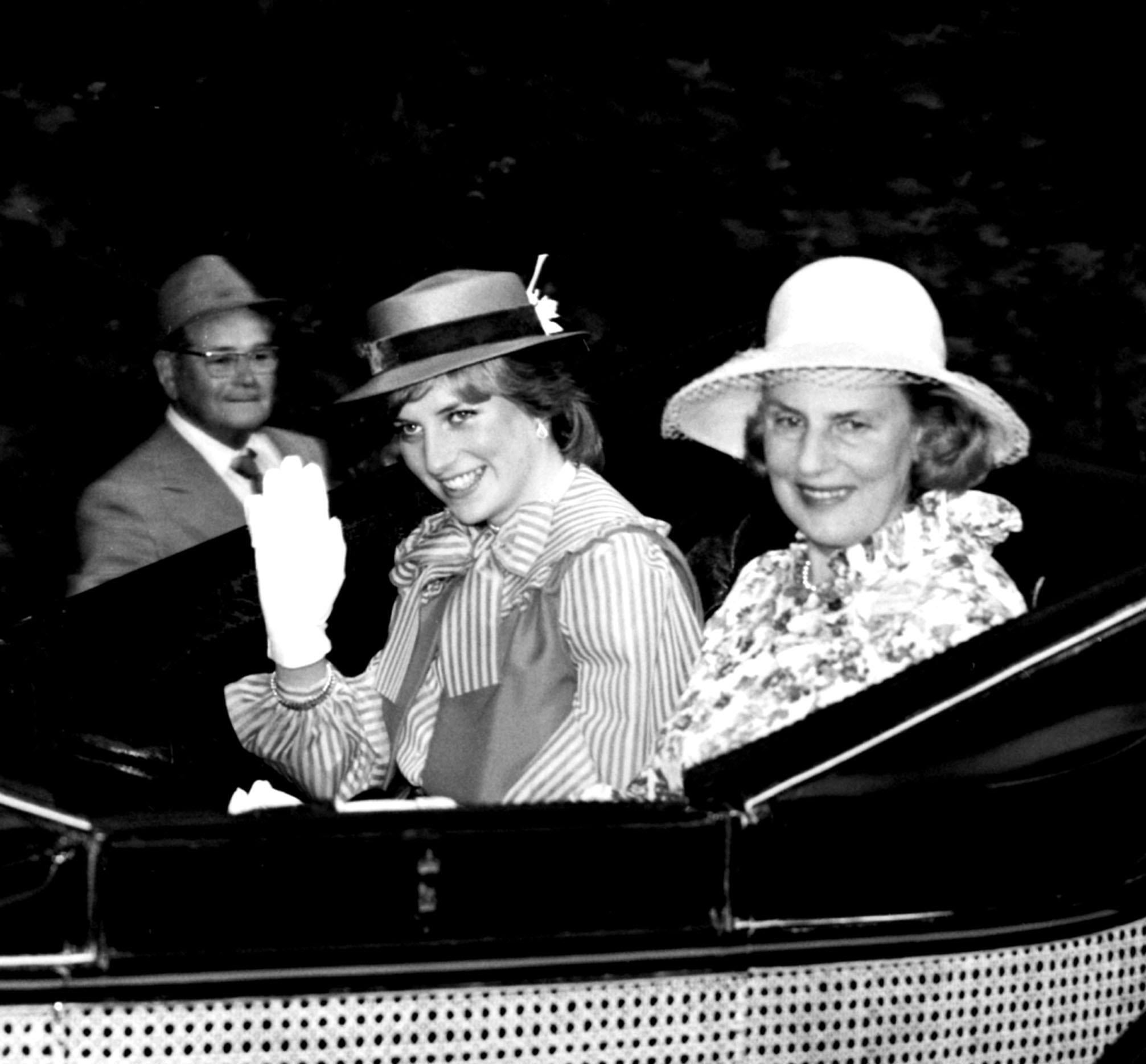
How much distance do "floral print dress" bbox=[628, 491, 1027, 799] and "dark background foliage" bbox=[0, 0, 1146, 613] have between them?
2.37 metres

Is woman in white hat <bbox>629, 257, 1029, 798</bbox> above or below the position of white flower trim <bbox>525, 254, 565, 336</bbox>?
below

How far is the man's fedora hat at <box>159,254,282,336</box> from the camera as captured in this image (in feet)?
14.1

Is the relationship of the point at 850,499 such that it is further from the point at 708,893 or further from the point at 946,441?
the point at 708,893

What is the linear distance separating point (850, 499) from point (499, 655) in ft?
1.91

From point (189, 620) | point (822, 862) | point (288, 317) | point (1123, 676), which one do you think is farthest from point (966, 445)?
point (288, 317)

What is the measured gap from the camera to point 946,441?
2.84 m

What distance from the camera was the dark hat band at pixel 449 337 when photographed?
3168 mm

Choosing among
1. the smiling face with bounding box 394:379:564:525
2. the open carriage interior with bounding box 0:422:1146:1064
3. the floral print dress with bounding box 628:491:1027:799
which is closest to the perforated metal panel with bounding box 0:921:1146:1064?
the open carriage interior with bounding box 0:422:1146:1064

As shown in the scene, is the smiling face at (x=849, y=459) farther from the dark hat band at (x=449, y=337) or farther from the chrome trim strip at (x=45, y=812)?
the chrome trim strip at (x=45, y=812)

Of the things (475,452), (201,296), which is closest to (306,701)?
(475,452)

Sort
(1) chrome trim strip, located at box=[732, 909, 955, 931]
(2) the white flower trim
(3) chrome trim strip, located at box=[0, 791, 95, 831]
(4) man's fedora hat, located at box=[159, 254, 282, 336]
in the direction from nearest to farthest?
(3) chrome trim strip, located at box=[0, 791, 95, 831] → (1) chrome trim strip, located at box=[732, 909, 955, 931] → (2) the white flower trim → (4) man's fedora hat, located at box=[159, 254, 282, 336]

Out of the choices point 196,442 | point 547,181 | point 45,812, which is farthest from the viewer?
point 547,181

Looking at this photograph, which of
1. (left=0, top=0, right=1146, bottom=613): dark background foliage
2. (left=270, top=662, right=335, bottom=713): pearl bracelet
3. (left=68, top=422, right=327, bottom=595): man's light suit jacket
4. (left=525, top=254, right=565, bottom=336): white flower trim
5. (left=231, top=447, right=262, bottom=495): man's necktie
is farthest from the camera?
(left=0, top=0, right=1146, bottom=613): dark background foliage

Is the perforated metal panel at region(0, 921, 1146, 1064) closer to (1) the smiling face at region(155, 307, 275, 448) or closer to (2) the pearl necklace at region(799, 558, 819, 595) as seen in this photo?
(2) the pearl necklace at region(799, 558, 819, 595)
